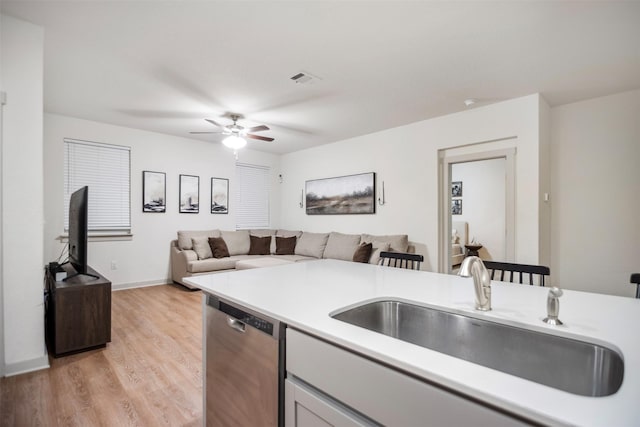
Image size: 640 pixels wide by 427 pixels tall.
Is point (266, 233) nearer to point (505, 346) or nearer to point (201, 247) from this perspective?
point (201, 247)

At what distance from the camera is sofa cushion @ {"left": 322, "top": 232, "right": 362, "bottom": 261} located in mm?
5008

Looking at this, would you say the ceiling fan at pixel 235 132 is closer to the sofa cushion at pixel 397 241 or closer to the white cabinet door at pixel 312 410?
the sofa cushion at pixel 397 241

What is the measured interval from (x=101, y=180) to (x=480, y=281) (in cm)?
532

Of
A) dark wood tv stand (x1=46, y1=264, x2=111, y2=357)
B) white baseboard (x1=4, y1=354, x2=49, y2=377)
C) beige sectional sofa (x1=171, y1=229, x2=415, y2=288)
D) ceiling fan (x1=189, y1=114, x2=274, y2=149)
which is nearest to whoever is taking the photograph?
white baseboard (x1=4, y1=354, x2=49, y2=377)

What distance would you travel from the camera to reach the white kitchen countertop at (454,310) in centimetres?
59

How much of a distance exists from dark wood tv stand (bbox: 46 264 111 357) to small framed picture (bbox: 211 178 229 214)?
10.3ft

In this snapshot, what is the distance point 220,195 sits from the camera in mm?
5945

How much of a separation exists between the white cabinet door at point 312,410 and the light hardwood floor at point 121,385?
1.10 metres

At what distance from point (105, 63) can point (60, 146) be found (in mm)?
2312

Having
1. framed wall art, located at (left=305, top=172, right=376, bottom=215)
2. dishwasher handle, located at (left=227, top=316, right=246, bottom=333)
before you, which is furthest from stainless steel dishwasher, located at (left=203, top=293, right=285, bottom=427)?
framed wall art, located at (left=305, top=172, right=376, bottom=215)

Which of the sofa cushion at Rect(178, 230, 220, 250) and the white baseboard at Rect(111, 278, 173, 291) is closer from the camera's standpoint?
the white baseboard at Rect(111, 278, 173, 291)

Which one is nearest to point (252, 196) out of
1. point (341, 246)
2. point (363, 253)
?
point (341, 246)

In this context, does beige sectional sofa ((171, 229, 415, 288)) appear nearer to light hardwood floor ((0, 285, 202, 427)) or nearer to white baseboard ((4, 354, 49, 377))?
light hardwood floor ((0, 285, 202, 427))

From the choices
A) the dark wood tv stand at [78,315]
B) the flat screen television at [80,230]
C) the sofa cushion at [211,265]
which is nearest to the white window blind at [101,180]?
the sofa cushion at [211,265]
